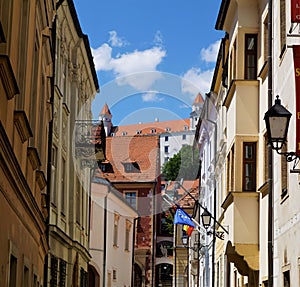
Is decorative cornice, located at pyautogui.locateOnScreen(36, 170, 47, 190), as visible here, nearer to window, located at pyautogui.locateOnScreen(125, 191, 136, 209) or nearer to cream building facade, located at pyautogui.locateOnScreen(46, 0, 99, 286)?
cream building facade, located at pyautogui.locateOnScreen(46, 0, 99, 286)

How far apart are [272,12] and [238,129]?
3.61 meters

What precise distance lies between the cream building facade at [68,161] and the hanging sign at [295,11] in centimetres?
1012

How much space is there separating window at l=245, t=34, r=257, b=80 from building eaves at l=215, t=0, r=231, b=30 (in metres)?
1.22

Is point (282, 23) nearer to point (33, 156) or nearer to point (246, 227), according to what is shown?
point (33, 156)

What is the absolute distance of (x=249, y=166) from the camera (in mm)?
19422

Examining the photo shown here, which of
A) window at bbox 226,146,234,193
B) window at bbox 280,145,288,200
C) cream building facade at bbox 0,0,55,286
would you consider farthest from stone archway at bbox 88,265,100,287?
window at bbox 280,145,288,200

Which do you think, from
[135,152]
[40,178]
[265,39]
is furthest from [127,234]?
[40,178]

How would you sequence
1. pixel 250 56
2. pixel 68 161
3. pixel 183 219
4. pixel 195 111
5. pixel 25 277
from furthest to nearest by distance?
1. pixel 183 219
2. pixel 68 161
3. pixel 195 111
4. pixel 250 56
5. pixel 25 277

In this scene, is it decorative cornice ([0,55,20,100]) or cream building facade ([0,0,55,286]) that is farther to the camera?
cream building facade ([0,0,55,286])

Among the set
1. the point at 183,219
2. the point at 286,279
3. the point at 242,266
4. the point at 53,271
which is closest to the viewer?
the point at 286,279

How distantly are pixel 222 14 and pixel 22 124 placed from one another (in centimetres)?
1109

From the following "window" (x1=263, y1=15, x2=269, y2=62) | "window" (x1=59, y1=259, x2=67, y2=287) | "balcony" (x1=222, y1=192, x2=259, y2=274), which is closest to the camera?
"window" (x1=263, y1=15, x2=269, y2=62)

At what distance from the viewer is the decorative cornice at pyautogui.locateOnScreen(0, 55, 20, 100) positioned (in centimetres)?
862

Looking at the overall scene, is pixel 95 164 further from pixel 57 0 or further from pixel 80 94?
pixel 57 0
